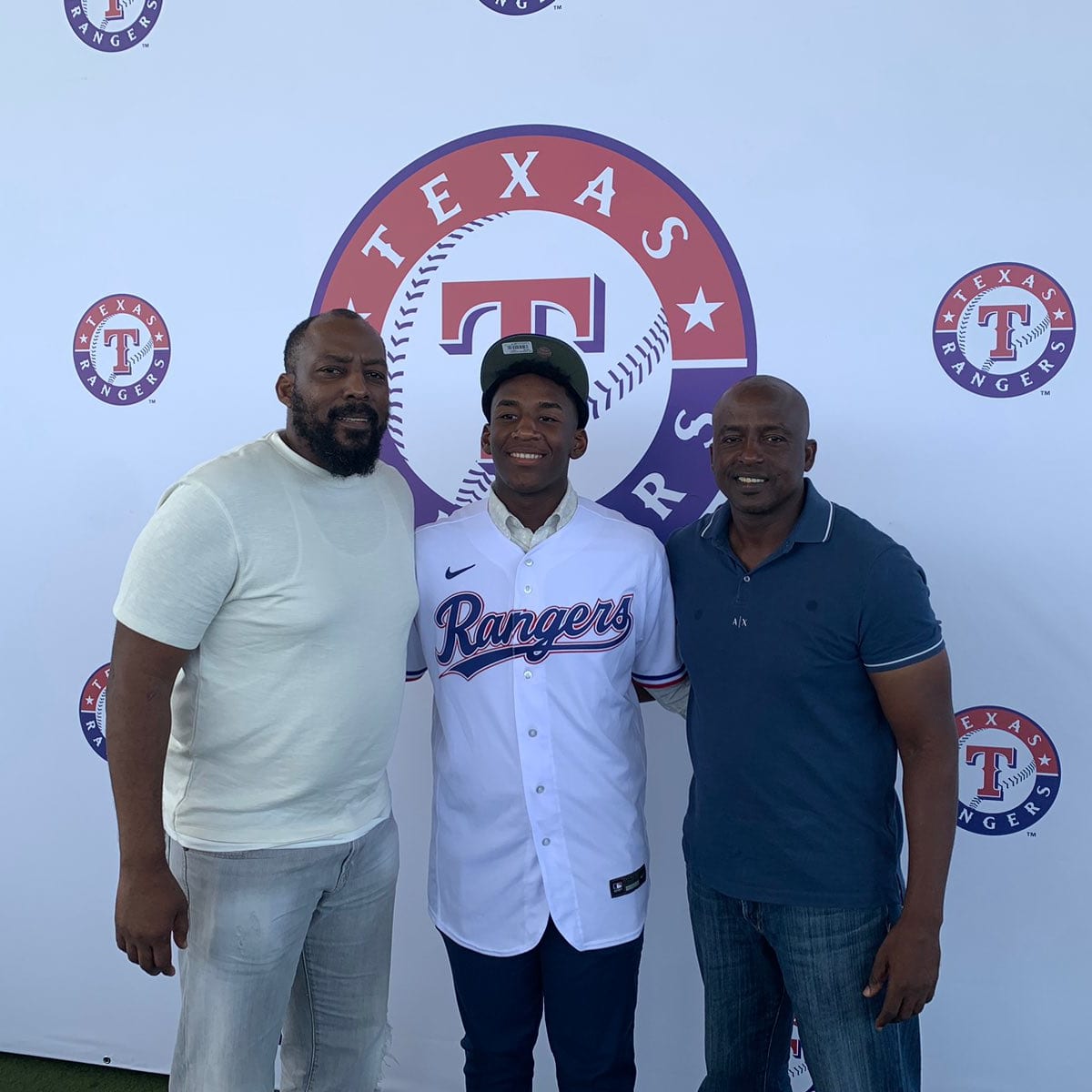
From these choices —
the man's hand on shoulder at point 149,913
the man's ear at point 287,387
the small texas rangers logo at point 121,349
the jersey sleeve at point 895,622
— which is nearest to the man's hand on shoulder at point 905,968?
the jersey sleeve at point 895,622

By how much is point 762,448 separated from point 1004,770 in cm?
94

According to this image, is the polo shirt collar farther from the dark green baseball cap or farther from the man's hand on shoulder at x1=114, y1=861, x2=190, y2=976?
the man's hand on shoulder at x1=114, y1=861, x2=190, y2=976

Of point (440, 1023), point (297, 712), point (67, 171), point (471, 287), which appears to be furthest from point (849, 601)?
point (67, 171)

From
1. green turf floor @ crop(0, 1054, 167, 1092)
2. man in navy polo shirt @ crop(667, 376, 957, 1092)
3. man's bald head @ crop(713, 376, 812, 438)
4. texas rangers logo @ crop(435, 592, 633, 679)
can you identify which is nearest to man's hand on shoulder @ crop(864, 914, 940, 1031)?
man in navy polo shirt @ crop(667, 376, 957, 1092)

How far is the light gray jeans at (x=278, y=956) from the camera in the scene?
5.02 ft

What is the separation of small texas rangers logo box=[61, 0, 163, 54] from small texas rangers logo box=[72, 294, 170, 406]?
21.9 inches

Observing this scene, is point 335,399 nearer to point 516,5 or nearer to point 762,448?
point 762,448

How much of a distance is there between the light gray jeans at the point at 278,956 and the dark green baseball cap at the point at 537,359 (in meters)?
0.78

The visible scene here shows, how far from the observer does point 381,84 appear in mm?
2150

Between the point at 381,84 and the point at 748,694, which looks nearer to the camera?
the point at 748,694

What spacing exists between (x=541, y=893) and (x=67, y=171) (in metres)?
1.91

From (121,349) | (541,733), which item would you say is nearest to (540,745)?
(541,733)

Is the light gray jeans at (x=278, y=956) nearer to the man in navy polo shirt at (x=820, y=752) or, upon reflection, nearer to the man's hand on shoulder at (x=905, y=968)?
the man in navy polo shirt at (x=820, y=752)

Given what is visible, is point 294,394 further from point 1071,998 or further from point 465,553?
point 1071,998
